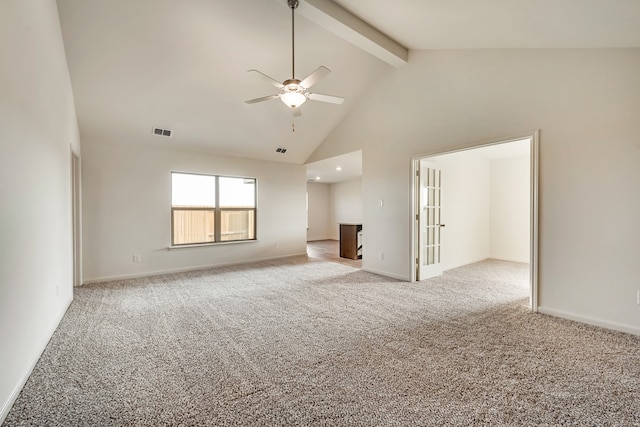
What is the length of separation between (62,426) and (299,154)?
227 inches

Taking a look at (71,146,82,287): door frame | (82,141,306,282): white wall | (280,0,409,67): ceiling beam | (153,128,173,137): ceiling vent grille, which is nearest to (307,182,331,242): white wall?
(82,141,306,282): white wall

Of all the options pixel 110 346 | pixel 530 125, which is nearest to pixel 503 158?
pixel 530 125

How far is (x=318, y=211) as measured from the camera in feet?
37.3

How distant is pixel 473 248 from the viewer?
6.41 metres

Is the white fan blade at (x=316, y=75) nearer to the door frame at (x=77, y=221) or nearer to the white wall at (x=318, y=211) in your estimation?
the door frame at (x=77, y=221)

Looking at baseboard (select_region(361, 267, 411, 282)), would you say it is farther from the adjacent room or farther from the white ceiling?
the white ceiling

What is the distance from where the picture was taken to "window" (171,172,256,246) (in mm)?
5492

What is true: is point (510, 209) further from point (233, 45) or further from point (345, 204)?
point (233, 45)

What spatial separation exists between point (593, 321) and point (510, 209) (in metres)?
4.34

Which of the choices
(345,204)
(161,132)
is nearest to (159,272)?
(161,132)

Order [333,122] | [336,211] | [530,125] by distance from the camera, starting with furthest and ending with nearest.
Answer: [336,211]
[333,122]
[530,125]

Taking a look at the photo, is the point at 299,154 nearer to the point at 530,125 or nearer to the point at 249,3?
the point at 249,3

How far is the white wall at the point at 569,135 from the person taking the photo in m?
2.66

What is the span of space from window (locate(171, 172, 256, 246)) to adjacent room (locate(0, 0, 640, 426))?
0.05m
